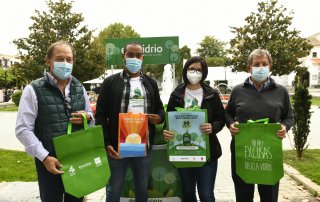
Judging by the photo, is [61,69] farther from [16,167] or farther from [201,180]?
[16,167]

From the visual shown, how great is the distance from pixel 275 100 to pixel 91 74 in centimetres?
2503

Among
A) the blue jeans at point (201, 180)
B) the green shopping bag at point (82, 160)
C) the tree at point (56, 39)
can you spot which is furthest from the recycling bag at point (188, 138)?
the tree at point (56, 39)

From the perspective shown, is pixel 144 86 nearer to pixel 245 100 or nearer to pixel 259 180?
pixel 245 100

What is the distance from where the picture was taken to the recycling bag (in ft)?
10.8

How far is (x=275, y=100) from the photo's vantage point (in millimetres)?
3348

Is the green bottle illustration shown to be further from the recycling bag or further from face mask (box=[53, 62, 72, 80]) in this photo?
face mask (box=[53, 62, 72, 80])

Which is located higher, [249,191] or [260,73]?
[260,73]

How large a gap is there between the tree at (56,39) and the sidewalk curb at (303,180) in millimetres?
21781

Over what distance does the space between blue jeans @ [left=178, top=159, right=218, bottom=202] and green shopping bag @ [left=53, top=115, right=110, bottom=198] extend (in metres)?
0.97

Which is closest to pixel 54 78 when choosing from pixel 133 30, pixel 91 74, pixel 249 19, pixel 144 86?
pixel 144 86

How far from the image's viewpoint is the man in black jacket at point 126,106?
3330 mm

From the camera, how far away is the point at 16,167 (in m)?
7.19

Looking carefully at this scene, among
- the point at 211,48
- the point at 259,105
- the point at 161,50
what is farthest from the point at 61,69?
the point at 211,48

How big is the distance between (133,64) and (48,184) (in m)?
1.39
